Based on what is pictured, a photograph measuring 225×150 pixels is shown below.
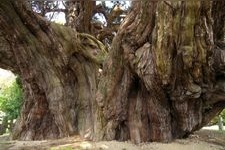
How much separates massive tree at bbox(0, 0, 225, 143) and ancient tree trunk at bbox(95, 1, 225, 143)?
2 cm

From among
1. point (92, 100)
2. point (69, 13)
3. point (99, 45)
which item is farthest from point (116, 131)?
point (69, 13)

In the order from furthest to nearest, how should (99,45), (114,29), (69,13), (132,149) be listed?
(114,29) < (69,13) < (99,45) < (132,149)

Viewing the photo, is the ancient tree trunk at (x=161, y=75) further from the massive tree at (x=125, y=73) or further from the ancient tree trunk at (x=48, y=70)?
the ancient tree trunk at (x=48, y=70)

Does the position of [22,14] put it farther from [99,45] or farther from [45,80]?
[99,45]

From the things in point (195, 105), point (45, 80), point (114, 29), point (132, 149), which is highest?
point (114, 29)

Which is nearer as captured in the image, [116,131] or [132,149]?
[132,149]

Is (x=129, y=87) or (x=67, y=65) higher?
(x=67, y=65)

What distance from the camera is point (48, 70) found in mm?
6949

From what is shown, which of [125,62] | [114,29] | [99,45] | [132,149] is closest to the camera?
[132,149]

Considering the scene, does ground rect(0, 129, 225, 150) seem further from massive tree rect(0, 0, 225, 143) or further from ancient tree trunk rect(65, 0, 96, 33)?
ancient tree trunk rect(65, 0, 96, 33)

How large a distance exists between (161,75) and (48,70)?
2.42 metres

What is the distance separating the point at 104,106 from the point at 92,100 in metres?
0.81

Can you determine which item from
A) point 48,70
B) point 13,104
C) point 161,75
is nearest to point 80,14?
point 48,70

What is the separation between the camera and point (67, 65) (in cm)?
720
